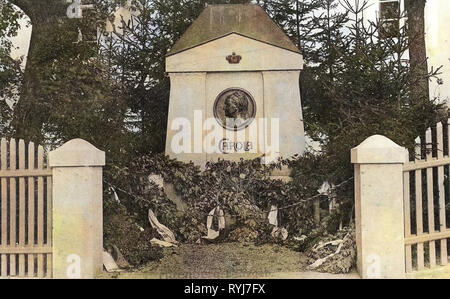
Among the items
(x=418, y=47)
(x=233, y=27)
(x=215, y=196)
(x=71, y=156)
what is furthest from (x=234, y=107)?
(x=71, y=156)

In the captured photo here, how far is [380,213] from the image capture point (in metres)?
4.85

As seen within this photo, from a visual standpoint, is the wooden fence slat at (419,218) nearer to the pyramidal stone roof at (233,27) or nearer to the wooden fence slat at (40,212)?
the pyramidal stone roof at (233,27)

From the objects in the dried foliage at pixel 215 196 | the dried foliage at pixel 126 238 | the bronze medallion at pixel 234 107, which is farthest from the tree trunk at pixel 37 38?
the bronze medallion at pixel 234 107

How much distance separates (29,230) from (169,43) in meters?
4.16

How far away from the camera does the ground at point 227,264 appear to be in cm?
514

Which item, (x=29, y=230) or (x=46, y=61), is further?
(x=46, y=61)

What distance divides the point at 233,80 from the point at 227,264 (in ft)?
10.7

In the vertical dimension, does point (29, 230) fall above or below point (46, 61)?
below

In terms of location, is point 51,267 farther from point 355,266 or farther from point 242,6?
point 242,6

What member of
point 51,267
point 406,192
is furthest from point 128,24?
point 406,192

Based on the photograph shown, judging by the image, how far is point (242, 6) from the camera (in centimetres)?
795

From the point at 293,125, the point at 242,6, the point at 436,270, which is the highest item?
the point at 242,6

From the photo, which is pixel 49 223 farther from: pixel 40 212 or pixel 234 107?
pixel 234 107

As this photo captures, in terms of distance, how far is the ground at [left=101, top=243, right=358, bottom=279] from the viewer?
16.9 feet
